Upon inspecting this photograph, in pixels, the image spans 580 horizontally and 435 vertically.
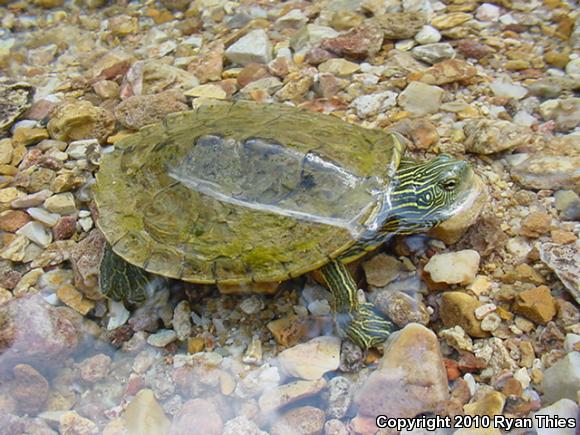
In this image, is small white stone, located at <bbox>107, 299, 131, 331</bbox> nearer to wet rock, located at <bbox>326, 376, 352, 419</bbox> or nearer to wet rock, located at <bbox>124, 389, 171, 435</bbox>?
wet rock, located at <bbox>124, 389, 171, 435</bbox>

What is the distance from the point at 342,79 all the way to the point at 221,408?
9.28ft

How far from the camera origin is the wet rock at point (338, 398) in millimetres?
3045

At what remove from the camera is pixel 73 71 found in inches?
215

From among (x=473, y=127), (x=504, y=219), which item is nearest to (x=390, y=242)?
(x=504, y=219)

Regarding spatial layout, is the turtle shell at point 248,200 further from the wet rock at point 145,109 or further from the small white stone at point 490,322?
the wet rock at point 145,109

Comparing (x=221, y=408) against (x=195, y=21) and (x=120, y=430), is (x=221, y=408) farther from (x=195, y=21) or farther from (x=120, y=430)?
(x=195, y=21)

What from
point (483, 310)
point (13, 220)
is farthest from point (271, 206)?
point (13, 220)

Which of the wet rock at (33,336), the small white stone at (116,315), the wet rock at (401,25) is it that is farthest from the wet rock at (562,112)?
the wet rock at (33,336)

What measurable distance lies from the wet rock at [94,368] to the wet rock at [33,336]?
12cm

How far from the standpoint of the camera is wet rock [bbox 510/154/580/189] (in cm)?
380

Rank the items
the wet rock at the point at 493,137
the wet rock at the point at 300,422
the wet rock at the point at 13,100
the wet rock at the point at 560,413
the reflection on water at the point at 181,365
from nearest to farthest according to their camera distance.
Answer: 1. the wet rock at the point at 560,413
2. the wet rock at the point at 300,422
3. the reflection on water at the point at 181,365
4. the wet rock at the point at 493,137
5. the wet rock at the point at 13,100

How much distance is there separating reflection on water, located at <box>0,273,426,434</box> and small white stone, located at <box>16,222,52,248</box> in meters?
0.53

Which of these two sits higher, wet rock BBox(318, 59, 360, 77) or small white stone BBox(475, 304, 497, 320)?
wet rock BBox(318, 59, 360, 77)

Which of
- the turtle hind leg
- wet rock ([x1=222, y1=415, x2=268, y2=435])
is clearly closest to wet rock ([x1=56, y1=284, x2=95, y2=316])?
the turtle hind leg
